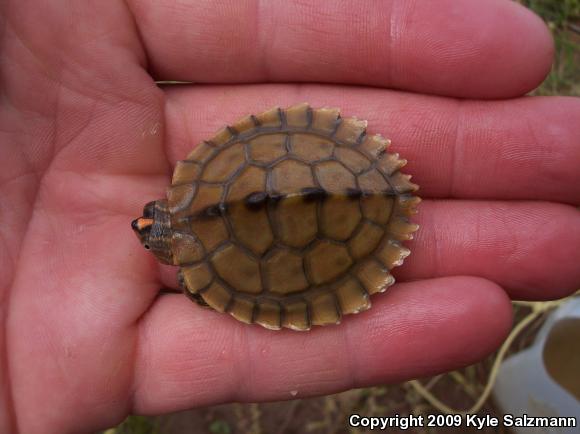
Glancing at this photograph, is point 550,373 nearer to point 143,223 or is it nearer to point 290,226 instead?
point 290,226

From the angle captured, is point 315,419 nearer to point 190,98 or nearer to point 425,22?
point 190,98

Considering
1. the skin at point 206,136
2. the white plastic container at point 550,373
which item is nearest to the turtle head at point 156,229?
the skin at point 206,136

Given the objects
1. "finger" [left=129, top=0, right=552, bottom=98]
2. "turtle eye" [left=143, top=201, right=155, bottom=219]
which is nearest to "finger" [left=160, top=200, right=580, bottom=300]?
"turtle eye" [left=143, top=201, right=155, bottom=219]

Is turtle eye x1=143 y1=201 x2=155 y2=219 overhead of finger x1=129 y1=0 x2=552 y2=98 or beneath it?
beneath

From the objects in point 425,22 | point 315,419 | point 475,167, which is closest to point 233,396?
point 315,419

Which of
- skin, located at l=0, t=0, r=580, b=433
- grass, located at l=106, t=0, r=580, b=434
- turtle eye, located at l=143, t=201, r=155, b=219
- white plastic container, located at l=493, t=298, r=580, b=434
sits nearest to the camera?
skin, located at l=0, t=0, r=580, b=433

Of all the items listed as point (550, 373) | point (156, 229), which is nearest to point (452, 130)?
point (156, 229)

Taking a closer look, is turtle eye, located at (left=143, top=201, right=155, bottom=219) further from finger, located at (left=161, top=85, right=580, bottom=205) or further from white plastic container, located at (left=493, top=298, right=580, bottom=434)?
white plastic container, located at (left=493, top=298, right=580, bottom=434)
